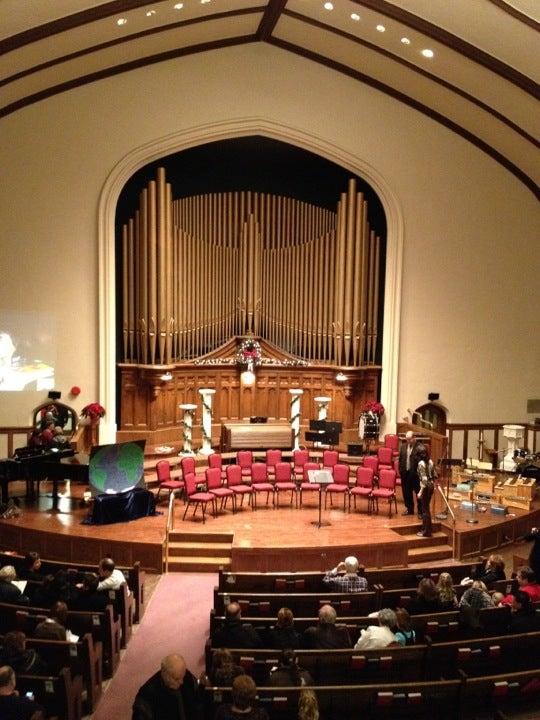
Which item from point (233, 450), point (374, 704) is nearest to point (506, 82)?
point (233, 450)

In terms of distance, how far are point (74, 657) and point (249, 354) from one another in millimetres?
10355

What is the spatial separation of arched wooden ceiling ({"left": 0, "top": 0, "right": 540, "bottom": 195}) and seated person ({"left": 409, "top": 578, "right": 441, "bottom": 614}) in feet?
25.2

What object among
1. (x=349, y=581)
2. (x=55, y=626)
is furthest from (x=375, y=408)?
(x=55, y=626)

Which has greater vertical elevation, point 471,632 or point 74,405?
point 74,405

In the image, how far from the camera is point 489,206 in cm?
1623

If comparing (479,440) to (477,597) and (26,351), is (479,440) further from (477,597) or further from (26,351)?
(26,351)

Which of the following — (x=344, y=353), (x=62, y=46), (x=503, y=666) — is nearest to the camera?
(x=503, y=666)

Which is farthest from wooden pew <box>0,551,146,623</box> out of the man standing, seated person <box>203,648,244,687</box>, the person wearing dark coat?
the man standing

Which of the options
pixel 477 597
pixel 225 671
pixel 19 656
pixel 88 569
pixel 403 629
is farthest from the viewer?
pixel 88 569

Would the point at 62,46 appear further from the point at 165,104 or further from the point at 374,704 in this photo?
the point at 374,704

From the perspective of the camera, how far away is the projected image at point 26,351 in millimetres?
14625

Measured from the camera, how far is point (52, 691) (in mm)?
5355

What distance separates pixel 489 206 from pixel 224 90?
6.25m

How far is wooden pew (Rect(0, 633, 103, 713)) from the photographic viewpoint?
5980mm
